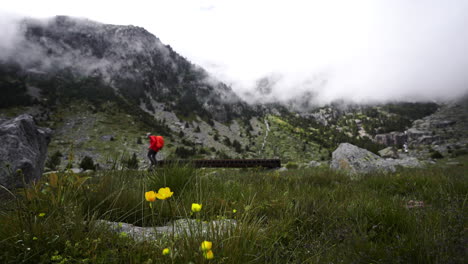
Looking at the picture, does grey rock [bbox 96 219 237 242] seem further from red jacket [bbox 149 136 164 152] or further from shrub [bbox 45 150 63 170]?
shrub [bbox 45 150 63 170]

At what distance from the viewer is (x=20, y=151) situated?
520 centimetres

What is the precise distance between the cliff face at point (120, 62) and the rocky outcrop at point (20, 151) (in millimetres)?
65653

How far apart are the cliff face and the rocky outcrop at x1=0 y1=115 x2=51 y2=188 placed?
6565 centimetres

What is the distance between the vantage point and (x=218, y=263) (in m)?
1.30

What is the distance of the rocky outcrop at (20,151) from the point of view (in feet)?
15.8

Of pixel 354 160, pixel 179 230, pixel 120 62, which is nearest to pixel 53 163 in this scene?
pixel 179 230

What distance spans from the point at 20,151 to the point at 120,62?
3619 inches

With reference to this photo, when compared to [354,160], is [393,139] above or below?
above

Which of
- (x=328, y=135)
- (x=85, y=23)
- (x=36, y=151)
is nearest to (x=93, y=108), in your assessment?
(x=36, y=151)

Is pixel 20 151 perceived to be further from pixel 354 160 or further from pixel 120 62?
pixel 120 62

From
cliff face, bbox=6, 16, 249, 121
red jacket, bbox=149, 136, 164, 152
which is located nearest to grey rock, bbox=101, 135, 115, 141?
red jacket, bbox=149, 136, 164, 152

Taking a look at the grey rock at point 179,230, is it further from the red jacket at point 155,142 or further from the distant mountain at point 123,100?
the distant mountain at point 123,100

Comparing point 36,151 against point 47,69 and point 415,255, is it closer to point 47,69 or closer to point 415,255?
point 415,255

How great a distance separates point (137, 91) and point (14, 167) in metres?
77.1
